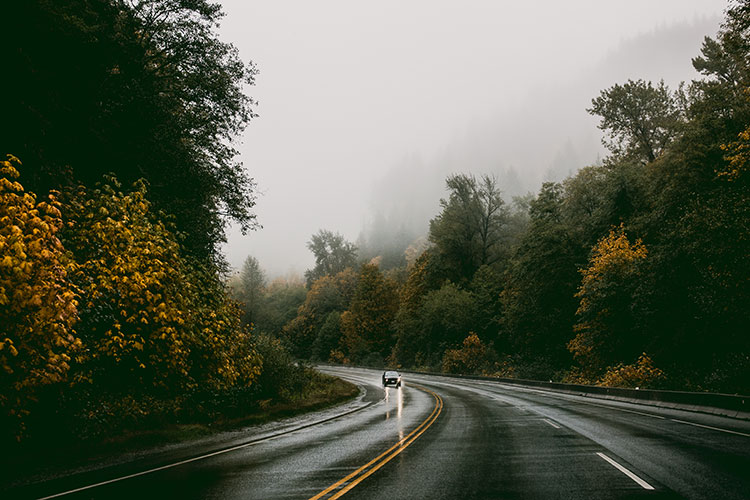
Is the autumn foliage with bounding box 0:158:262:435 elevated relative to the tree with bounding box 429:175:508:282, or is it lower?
lower

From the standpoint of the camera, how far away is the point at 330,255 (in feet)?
427

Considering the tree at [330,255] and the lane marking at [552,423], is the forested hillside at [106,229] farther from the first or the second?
the tree at [330,255]

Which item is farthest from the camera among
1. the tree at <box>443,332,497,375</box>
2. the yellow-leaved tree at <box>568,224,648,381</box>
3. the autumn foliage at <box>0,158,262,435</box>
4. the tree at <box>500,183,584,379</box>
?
the tree at <box>443,332,497,375</box>

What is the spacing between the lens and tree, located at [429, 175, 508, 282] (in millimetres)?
67188

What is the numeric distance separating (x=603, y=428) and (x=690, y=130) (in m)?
23.8

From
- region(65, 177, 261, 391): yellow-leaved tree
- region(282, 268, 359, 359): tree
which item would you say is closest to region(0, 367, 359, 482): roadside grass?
region(65, 177, 261, 391): yellow-leaved tree

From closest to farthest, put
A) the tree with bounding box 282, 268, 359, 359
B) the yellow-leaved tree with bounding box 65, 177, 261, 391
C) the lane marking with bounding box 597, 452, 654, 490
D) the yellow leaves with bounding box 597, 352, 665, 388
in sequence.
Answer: the lane marking with bounding box 597, 452, 654, 490, the yellow-leaved tree with bounding box 65, 177, 261, 391, the yellow leaves with bounding box 597, 352, 665, 388, the tree with bounding box 282, 268, 359, 359

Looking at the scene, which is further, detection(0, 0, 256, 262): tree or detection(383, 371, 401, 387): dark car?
detection(383, 371, 401, 387): dark car

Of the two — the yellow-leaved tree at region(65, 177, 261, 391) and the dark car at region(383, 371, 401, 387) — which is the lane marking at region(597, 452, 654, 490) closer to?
the yellow-leaved tree at region(65, 177, 261, 391)

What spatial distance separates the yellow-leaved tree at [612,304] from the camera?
33.2 metres

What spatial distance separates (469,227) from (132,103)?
5646 centimetres

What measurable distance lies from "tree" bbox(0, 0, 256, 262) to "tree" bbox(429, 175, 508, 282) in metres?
48.0

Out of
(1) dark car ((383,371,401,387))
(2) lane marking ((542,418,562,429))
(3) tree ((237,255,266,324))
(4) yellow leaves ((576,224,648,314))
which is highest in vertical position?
(3) tree ((237,255,266,324))

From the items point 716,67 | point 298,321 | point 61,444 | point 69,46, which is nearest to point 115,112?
point 69,46
